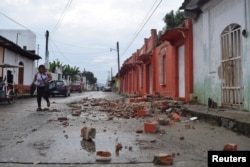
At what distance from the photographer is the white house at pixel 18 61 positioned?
2470 centimetres

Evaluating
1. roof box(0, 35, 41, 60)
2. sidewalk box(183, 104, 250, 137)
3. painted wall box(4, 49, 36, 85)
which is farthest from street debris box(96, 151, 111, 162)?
painted wall box(4, 49, 36, 85)

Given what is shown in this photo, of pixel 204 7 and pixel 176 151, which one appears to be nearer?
pixel 176 151

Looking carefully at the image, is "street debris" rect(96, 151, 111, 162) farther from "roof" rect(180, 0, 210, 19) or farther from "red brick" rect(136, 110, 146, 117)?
"roof" rect(180, 0, 210, 19)

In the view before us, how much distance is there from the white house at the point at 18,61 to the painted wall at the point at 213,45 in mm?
13435

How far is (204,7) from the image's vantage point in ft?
39.0

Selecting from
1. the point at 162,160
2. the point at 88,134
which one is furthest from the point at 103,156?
the point at 88,134

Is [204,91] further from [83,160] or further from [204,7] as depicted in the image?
[83,160]

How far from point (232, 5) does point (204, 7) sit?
2.23m

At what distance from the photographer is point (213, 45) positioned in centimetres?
1124

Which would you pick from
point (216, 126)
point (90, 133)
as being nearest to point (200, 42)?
point (216, 126)

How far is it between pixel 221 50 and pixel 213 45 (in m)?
0.70

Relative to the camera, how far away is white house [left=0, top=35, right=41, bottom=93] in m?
24.7

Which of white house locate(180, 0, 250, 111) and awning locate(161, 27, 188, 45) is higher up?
awning locate(161, 27, 188, 45)

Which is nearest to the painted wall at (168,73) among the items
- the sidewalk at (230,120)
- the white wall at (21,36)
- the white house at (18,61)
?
the sidewalk at (230,120)
